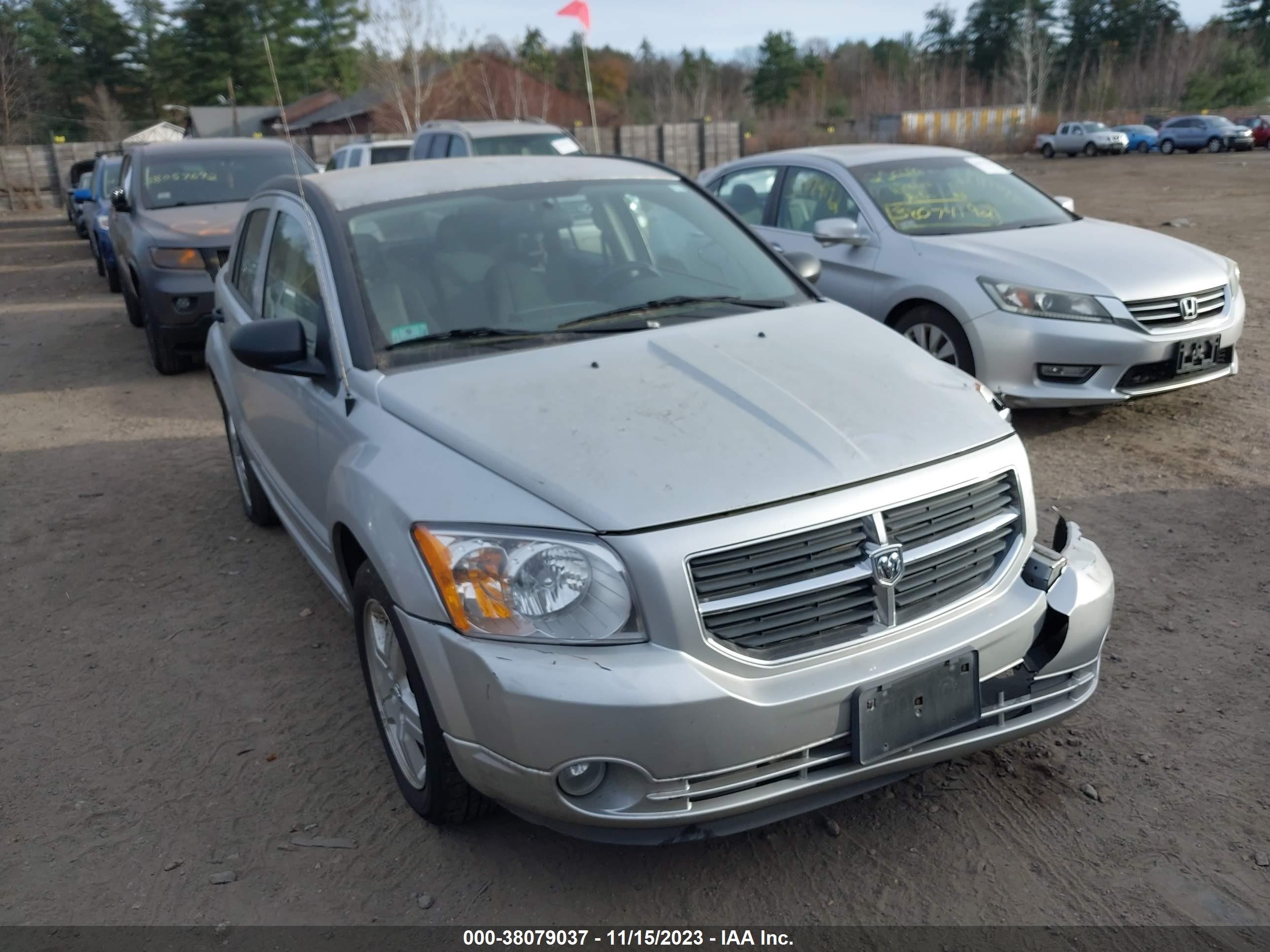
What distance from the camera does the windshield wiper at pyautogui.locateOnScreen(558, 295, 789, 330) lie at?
141 inches

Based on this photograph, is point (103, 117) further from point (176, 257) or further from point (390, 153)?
point (176, 257)

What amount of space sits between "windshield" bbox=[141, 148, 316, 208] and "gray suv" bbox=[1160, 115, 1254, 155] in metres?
38.5

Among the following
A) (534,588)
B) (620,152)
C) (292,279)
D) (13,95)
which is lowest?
(620,152)

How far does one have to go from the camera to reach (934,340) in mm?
6398

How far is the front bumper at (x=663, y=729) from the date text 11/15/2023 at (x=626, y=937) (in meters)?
0.29

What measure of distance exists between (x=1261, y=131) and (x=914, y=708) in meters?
44.3

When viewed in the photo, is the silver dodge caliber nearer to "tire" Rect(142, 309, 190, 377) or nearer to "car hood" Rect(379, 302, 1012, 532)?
"car hood" Rect(379, 302, 1012, 532)

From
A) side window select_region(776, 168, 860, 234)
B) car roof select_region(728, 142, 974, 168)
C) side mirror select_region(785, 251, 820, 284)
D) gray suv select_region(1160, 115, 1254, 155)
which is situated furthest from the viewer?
gray suv select_region(1160, 115, 1254, 155)

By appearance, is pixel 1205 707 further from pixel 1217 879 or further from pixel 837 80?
pixel 837 80

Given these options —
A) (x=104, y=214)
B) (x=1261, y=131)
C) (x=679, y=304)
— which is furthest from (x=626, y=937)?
(x=1261, y=131)

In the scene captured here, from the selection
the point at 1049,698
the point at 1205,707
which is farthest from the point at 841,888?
the point at 1205,707

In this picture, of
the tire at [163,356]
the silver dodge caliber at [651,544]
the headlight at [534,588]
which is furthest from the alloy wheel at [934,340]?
the tire at [163,356]

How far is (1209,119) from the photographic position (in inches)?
1523

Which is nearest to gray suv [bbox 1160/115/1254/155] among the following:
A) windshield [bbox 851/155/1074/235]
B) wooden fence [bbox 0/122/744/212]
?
wooden fence [bbox 0/122/744/212]
